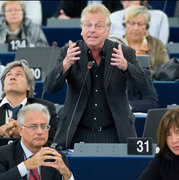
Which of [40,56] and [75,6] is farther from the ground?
[75,6]

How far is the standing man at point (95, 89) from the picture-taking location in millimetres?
4809

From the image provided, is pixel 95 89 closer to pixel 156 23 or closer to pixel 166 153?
pixel 166 153

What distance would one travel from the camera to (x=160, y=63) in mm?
7273

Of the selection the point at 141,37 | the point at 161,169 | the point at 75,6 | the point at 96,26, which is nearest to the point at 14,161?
the point at 161,169

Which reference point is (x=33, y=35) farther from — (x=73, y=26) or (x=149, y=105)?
(x=149, y=105)

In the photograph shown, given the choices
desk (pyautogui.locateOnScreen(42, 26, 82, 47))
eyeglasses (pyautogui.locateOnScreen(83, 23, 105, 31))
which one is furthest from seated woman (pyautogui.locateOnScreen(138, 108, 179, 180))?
desk (pyautogui.locateOnScreen(42, 26, 82, 47))

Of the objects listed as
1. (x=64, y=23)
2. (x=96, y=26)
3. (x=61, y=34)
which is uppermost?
(x=96, y=26)

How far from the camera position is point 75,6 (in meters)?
9.40

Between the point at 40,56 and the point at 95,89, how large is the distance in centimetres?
207

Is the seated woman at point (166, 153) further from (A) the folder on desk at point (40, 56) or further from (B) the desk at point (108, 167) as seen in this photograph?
(A) the folder on desk at point (40, 56)

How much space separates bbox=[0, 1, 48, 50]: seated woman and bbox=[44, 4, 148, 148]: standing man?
307 cm

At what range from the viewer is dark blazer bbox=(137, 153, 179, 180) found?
430 centimetres

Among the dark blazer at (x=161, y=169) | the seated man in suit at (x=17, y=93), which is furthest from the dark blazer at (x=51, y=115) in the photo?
the dark blazer at (x=161, y=169)

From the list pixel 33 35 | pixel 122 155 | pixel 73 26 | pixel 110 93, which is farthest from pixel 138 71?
pixel 73 26
